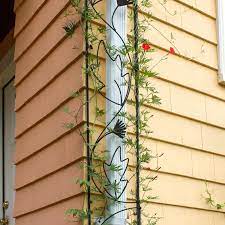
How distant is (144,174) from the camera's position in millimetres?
2939

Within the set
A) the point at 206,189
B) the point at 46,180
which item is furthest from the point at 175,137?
the point at 46,180

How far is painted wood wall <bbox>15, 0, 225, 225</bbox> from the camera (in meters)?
2.94

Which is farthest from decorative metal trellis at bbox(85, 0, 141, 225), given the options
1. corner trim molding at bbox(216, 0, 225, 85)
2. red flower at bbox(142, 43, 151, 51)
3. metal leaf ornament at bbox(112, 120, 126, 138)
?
corner trim molding at bbox(216, 0, 225, 85)

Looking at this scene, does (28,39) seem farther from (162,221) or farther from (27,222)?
(162,221)

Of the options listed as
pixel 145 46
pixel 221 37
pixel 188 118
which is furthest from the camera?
pixel 221 37

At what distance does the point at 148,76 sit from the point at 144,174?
1.71ft

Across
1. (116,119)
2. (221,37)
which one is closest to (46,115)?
(116,119)

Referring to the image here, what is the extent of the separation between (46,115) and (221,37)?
4.22 ft

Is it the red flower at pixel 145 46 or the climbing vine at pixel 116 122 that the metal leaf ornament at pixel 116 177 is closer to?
the climbing vine at pixel 116 122

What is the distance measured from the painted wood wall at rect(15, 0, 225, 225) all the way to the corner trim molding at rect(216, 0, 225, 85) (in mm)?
32

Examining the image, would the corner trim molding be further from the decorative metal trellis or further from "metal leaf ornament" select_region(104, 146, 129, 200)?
"metal leaf ornament" select_region(104, 146, 129, 200)

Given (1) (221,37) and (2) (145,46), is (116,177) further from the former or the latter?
(1) (221,37)

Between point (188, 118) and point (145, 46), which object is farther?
point (188, 118)

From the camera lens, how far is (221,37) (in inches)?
141
